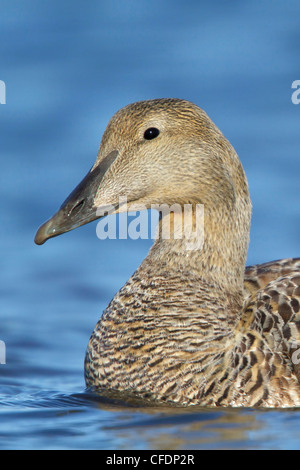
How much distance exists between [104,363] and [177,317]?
551 millimetres

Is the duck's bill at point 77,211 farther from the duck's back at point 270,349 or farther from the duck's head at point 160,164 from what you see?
the duck's back at point 270,349

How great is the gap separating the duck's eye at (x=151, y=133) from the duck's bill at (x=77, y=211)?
30 cm

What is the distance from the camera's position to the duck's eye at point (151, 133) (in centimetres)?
789

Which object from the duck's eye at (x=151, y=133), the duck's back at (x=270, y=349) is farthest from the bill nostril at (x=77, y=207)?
the duck's back at (x=270, y=349)

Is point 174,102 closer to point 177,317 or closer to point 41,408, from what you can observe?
point 177,317

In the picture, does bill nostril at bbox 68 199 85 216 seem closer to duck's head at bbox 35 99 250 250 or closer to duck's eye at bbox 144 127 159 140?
duck's head at bbox 35 99 250 250

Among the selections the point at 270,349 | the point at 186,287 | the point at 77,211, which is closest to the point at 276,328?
the point at 270,349

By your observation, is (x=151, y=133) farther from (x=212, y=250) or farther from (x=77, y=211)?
(x=212, y=250)

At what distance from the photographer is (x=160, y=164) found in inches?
312

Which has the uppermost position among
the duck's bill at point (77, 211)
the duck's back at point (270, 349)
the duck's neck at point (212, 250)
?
the duck's bill at point (77, 211)

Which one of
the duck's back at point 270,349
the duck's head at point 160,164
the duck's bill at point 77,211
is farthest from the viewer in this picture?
the duck's head at point 160,164

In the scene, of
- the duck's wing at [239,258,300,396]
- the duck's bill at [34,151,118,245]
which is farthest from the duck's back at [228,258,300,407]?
the duck's bill at [34,151,118,245]

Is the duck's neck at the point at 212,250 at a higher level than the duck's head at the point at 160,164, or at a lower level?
lower
